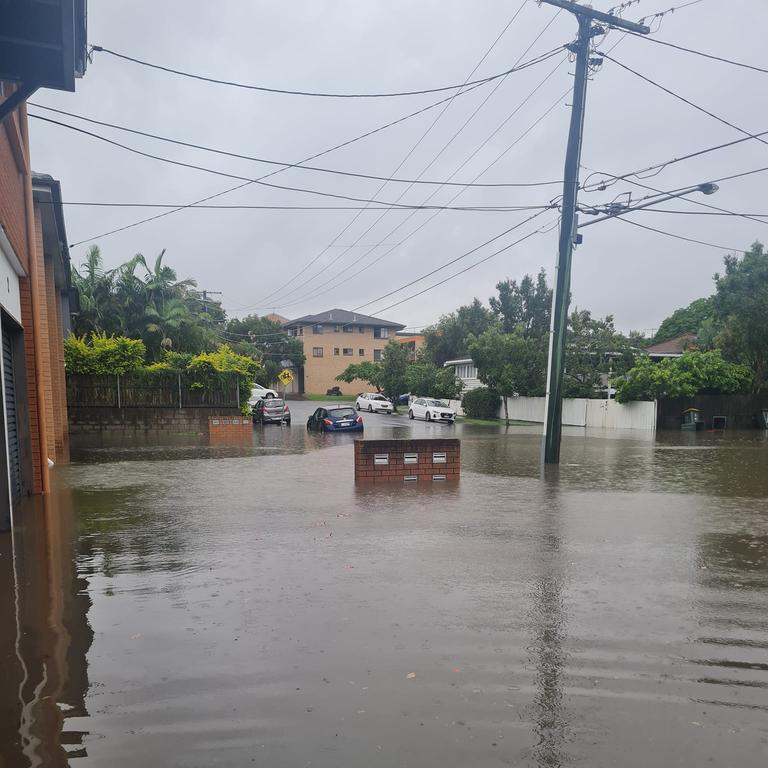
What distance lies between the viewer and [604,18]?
15.2 metres

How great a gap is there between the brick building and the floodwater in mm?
1042

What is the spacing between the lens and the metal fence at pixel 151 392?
2533 cm

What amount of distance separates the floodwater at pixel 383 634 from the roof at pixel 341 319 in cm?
6529

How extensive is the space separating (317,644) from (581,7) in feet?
50.9

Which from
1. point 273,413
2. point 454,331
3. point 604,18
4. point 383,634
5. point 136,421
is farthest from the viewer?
point 454,331

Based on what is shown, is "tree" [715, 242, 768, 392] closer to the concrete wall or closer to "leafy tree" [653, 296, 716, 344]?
the concrete wall

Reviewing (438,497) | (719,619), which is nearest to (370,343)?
(438,497)

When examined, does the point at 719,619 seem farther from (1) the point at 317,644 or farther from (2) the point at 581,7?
(2) the point at 581,7

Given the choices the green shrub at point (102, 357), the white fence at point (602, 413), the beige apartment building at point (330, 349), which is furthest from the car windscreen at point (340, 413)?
the beige apartment building at point (330, 349)

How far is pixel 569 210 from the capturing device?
15617 millimetres

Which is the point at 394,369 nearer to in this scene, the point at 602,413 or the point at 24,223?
the point at 602,413

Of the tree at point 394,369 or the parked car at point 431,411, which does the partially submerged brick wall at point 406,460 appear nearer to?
the parked car at point 431,411

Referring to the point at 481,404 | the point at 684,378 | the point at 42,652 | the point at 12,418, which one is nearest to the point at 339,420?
the point at 684,378

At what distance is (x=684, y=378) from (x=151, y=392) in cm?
2433
